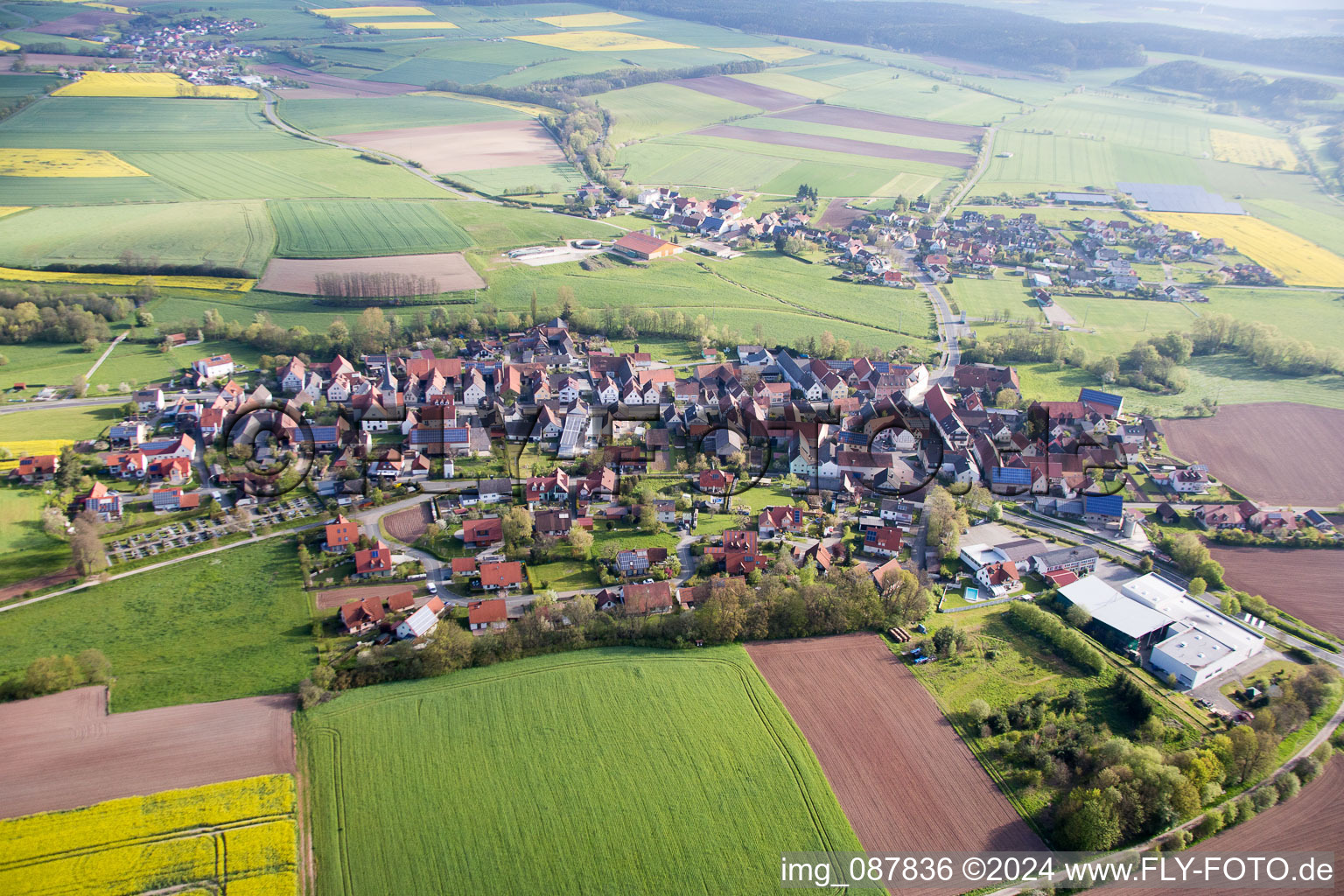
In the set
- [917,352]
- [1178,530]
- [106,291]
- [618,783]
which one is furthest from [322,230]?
[1178,530]

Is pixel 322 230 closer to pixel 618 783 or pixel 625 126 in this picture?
pixel 625 126

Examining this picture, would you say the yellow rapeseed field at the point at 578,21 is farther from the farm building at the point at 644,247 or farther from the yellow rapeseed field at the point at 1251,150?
the yellow rapeseed field at the point at 1251,150

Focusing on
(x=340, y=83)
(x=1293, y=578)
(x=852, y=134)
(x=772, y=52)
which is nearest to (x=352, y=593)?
(x=1293, y=578)

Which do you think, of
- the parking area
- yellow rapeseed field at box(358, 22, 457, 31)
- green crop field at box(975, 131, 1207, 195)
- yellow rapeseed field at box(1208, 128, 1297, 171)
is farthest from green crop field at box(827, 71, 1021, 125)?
the parking area

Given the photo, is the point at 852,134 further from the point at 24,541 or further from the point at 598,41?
the point at 24,541

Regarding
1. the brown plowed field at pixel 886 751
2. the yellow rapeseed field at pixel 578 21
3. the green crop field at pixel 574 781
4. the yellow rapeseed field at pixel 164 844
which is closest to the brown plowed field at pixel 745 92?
the yellow rapeseed field at pixel 578 21

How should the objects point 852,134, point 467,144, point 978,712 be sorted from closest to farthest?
point 978,712 < point 467,144 < point 852,134
